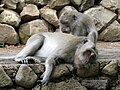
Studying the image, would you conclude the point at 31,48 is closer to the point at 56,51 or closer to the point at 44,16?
the point at 56,51

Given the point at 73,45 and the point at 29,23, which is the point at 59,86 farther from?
the point at 29,23

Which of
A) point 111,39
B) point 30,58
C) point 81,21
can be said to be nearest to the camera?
point 30,58

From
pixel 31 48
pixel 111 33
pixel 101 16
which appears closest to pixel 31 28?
pixel 101 16

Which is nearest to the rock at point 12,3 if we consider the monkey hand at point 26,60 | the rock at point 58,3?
the rock at point 58,3

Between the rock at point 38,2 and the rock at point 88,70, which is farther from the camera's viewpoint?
the rock at point 38,2

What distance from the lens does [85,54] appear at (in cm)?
541

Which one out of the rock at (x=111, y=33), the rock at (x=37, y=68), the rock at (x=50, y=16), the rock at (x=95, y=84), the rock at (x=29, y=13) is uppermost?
the rock at (x=37, y=68)

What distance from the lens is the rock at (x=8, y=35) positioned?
37.6 ft

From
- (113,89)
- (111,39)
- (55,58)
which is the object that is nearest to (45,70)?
(55,58)

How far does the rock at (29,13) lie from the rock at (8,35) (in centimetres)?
64

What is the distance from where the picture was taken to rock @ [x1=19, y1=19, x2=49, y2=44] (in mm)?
11664

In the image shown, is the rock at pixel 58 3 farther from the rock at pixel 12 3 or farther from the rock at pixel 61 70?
the rock at pixel 61 70

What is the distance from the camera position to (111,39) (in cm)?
1230

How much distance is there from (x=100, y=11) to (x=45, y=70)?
7534 mm
